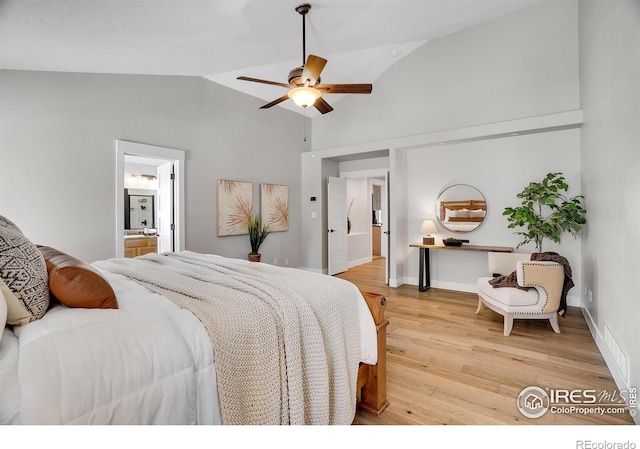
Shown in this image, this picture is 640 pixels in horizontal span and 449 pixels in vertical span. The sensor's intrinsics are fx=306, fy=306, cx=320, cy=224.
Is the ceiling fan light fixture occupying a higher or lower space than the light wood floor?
higher

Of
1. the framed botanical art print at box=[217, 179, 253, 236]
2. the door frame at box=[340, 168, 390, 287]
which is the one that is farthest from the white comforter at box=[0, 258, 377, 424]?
the door frame at box=[340, 168, 390, 287]

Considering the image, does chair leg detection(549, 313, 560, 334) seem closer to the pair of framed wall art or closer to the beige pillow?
the beige pillow

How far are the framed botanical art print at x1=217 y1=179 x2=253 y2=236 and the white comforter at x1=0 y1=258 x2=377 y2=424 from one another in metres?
3.67

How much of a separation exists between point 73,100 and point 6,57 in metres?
0.64

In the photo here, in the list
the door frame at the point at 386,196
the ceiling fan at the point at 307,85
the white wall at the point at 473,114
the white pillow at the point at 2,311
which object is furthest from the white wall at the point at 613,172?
the white pillow at the point at 2,311

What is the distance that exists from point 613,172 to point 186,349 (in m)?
3.04

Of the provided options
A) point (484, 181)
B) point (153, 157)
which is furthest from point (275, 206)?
point (484, 181)

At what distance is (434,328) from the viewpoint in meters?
3.17

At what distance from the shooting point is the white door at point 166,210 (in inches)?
171

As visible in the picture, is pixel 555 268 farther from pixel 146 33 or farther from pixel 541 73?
pixel 146 33

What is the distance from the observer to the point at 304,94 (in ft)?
9.51

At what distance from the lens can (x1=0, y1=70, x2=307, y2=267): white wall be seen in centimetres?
307

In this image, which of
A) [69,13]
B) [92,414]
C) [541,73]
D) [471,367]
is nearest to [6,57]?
[69,13]

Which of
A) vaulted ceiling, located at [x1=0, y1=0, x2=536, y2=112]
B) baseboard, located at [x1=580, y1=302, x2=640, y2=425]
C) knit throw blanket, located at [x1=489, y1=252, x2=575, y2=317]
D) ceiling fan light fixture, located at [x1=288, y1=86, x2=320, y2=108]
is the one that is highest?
vaulted ceiling, located at [x1=0, y1=0, x2=536, y2=112]
